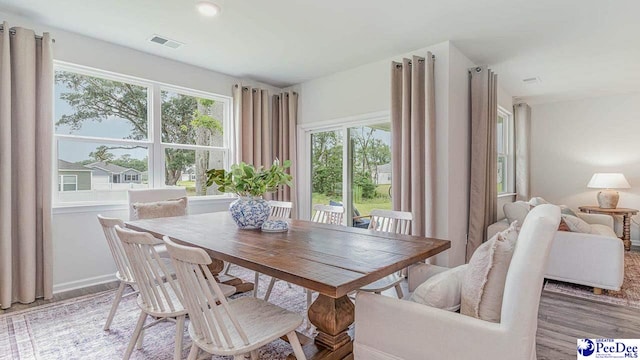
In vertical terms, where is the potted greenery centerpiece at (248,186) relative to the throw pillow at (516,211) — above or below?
above

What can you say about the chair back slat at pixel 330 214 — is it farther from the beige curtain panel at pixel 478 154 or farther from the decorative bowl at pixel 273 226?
the beige curtain panel at pixel 478 154

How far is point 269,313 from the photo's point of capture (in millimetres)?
1621

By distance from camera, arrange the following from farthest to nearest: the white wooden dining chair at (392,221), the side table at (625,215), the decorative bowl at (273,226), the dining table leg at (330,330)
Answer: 1. the side table at (625,215)
2. the white wooden dining chair at (392,221)
3. the decorative bowl at (273,226)
4. the dining table leg at (330,330)

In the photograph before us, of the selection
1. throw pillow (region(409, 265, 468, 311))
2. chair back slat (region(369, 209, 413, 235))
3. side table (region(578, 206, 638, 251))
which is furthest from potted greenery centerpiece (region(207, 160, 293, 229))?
side table (region(578, 206, 638, 251))

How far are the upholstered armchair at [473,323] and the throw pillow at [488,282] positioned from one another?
7 cm

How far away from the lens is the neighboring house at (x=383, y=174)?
4.09 m

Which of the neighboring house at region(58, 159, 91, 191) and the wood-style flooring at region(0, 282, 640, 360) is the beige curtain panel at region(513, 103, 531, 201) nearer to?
the wood-style flooring at region(0, 282, 640, 360)

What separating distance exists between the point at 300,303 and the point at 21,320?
7.08 feet

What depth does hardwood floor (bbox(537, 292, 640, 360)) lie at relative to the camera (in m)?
2.12

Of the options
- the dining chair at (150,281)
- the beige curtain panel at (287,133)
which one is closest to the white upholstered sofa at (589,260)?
the dining chair at (150,281)

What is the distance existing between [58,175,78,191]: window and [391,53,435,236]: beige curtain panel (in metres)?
3.37

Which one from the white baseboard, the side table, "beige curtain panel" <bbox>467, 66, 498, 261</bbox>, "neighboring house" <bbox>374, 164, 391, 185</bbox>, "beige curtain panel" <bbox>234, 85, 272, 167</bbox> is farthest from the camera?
the side table

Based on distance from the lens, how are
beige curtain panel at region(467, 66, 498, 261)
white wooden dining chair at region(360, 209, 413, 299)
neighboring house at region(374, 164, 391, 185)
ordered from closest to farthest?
white wooden dining chair at region(360, 209, 413, 299)
beige curtain panel at region(467, 66, 498, 261)
neighboring house at region(374, 164, 391, 185)

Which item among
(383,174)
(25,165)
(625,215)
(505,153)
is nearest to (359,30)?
(383,174)
